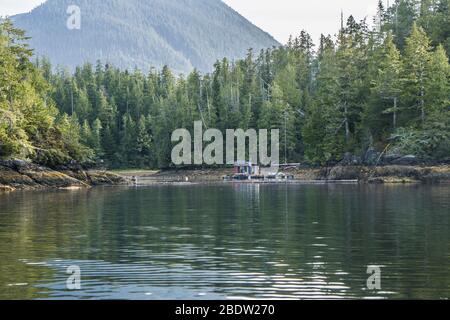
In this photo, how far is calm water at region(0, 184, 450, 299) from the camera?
21094mm

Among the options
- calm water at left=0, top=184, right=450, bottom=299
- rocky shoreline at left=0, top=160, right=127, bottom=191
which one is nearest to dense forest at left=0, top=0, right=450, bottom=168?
rocky shoreline at left=0, top=160, right=127, bottom=191

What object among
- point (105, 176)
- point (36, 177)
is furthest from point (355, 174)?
point (36, 177)

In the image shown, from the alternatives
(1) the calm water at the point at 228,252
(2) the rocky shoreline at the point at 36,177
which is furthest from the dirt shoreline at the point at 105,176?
(1) the calm water at the point at 228,252

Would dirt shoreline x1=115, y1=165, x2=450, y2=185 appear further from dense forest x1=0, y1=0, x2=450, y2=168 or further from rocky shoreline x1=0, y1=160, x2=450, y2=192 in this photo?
dense forest x1=0, y1=0, x2=450, y2=168

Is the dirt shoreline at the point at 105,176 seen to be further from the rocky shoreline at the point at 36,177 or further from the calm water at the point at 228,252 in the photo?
the calm water at the point at 228,252

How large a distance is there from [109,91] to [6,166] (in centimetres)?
10716

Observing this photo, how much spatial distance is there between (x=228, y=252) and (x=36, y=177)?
64.8 metres

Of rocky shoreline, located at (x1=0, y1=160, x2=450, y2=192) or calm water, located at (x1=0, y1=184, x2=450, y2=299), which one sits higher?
rocky shoreline, located at (x1=0, y1=160, x2=450, y2=192)

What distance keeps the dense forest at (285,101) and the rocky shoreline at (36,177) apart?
1.68m

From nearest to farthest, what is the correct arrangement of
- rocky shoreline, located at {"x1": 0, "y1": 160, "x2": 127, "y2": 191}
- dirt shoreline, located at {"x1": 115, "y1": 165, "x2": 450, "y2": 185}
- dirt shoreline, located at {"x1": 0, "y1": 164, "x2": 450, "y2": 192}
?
1. rocky shoreline, located at {"x1": 0, "y1": 160, "x2": 127, "y2": 191}
2. dirt shoreline, located at {"x1": 0, "y1": 164, "x2": 450, "y2": 192}
3. dirt shoreline, located at {"x1": 115, "y1": 165, "x2": 450, "y2": 185}

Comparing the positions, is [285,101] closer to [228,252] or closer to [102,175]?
[102,175]

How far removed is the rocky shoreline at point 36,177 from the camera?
282 ft

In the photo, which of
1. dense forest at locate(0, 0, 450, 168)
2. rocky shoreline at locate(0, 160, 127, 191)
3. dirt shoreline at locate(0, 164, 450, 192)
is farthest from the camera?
dense forest at locate(0, 0, 450, 168)

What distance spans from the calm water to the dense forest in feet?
150
